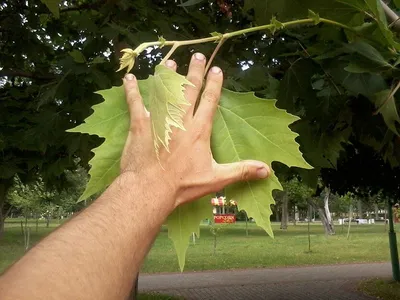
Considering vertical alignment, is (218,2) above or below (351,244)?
above

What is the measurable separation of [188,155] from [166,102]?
210mm

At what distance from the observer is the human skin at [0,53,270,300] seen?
3.40ft

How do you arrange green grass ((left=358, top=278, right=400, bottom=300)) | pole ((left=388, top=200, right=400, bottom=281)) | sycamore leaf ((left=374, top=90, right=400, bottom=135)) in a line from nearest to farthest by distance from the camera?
sycamore leaf ((left=374, top=90, right=400, bottom=135)) < green grass ((left=358, top=278, right=400, bottom=300)) < pole ((left=388, top=200, right=400, bottom=281))

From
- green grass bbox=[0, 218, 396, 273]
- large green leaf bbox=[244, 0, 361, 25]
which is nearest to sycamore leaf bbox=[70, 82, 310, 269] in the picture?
large green leaf bbox=[244, 0, 361, 25]

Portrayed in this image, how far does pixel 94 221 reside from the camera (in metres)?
1.11

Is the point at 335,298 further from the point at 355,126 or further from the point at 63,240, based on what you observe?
the point at 63,240

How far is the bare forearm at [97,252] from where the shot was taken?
3.15ft

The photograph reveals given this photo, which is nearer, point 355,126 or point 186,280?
point 355,126

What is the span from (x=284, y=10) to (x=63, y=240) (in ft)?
2.88

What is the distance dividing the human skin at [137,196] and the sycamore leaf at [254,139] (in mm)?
29

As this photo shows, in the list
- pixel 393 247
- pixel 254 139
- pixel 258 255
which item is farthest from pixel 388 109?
pixel 258 255

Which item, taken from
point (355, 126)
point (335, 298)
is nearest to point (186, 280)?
point (335, 298)

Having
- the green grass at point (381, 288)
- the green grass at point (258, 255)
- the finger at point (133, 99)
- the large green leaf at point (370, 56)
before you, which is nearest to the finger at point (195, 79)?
the finger at point (133, 99)

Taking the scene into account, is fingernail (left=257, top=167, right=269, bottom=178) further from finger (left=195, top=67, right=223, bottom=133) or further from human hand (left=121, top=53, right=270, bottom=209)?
finger (left=195, top=67, right=223, bottom=133)
